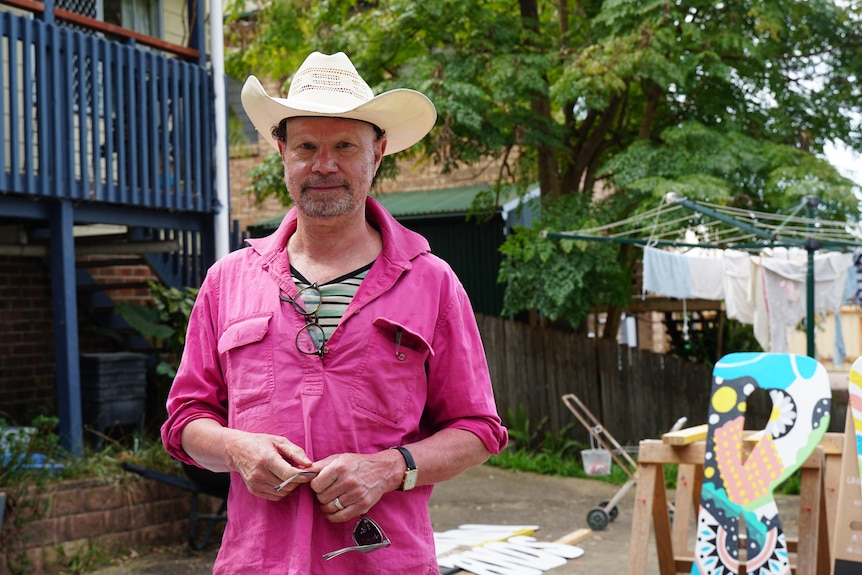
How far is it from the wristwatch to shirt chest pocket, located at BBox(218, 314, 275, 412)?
33 centimetres

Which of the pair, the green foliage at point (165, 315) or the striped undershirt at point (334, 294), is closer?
the striped undershirt at point (334, 294)

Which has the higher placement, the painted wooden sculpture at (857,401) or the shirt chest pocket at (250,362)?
the shirt chest pocket at (250,362)

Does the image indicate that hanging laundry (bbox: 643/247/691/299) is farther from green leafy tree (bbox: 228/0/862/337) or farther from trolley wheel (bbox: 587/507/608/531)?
trolley wheel (bbox: 587/507/608/531)

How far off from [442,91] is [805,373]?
22.2ft

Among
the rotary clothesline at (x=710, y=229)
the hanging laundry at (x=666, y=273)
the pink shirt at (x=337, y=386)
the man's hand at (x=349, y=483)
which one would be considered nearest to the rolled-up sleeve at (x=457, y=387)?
the pink shirt at (x=337, y=386)

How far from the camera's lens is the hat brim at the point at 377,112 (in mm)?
2414

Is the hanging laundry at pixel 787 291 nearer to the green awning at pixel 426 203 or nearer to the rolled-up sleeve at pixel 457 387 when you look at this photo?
the green awning at pixel 426 203

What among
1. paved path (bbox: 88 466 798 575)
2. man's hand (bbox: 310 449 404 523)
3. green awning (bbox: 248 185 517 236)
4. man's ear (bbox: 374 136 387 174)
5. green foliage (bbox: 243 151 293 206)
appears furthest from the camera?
green awning (bbox: 248 185 517 236)

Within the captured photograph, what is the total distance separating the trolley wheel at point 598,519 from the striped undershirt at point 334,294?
6.59m

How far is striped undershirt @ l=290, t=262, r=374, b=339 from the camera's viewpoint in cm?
236

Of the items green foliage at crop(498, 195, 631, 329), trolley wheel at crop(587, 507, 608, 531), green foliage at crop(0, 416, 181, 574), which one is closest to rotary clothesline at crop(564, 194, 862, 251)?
green foliage at crop(498, 195, 631, 329)

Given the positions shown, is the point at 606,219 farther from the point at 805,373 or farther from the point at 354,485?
the point at 354,485

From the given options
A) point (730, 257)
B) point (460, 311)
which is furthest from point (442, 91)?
point (460, 311)

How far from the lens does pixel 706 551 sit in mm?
4746
